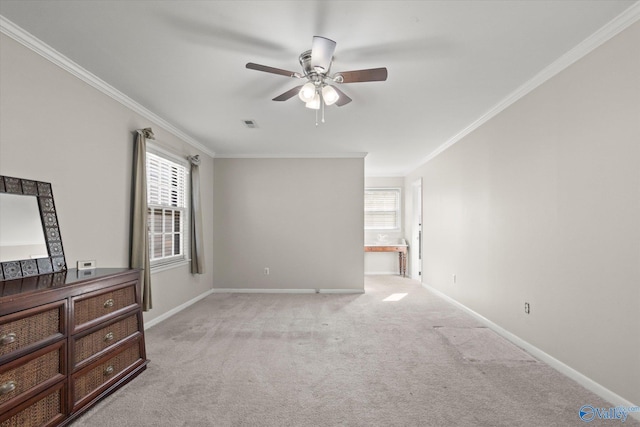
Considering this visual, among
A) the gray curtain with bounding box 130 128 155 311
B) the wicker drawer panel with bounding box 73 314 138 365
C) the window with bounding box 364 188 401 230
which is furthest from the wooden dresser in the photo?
the window with bounding box 364 188 401 230

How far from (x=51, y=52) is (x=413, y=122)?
12.0 feet

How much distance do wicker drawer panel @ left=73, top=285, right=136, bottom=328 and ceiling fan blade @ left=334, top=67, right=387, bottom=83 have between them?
7.60ft

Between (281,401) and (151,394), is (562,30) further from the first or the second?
(151,394)

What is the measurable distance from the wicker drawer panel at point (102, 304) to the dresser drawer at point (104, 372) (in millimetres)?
312

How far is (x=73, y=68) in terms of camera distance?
103 inches

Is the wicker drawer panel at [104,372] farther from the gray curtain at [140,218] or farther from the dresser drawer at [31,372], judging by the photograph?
the gray curtain at [140,218]

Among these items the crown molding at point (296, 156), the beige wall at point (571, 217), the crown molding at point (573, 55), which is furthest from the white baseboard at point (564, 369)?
the crown molding at point (296, 156)

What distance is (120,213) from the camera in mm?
3303

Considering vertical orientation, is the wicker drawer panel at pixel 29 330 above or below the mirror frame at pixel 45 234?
below

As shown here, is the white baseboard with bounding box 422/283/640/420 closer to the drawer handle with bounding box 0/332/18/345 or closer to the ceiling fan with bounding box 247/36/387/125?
the ceiling fan with bounding box 247/36/387/125

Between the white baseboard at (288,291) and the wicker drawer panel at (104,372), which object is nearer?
the wicker drawer panel at (104,372)

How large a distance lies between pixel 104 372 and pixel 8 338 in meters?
0.79

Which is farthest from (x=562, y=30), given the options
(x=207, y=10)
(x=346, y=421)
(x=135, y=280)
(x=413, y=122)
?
(x=135, y=280)

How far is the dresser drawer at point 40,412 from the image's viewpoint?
159cm
